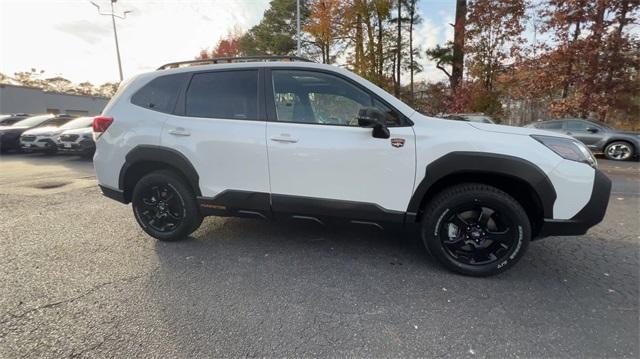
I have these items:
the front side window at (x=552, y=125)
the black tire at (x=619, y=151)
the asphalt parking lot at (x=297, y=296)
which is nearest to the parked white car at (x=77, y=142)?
the asphalt parking lot at (x=297, y=296)

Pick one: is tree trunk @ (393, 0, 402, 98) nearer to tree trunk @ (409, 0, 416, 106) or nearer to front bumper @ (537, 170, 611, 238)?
tree trunk @ (409, 0, 416, 106)

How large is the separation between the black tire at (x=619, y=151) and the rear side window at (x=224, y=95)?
12415mm

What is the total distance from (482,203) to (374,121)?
1129 mm

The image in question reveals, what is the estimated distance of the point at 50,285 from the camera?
2.65m

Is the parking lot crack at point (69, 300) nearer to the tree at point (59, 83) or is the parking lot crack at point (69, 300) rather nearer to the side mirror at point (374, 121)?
the side mirror at point (374, 121)

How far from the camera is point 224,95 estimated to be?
10.3 feet

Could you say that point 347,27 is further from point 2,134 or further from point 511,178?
point 511,178

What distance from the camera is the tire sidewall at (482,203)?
2621 mm

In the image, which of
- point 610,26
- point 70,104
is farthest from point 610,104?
point 70,104

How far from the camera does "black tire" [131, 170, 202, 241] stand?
3318 mm

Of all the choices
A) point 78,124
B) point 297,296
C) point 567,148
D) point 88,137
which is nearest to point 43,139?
point 78,124

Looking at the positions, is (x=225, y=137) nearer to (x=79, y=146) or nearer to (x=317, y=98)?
(x=317, y=98)

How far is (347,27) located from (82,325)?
22.3 metres

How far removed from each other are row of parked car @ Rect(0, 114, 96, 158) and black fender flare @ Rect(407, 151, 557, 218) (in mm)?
10863
